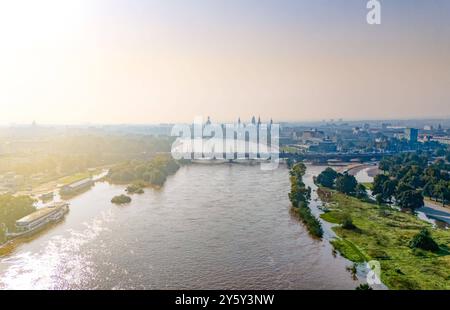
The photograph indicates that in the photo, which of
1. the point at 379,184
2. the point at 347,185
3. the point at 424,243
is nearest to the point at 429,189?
the point at 379,184

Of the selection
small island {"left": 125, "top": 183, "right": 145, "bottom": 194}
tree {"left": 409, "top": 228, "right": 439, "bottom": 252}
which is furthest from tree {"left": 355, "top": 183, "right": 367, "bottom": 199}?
small island {"left": 125, "top": 183, "right": 145, "bottom": 194}

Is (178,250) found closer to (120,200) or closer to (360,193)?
(120,200)

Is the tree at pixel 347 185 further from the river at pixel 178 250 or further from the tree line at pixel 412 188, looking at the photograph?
the river at pixel 178 250
